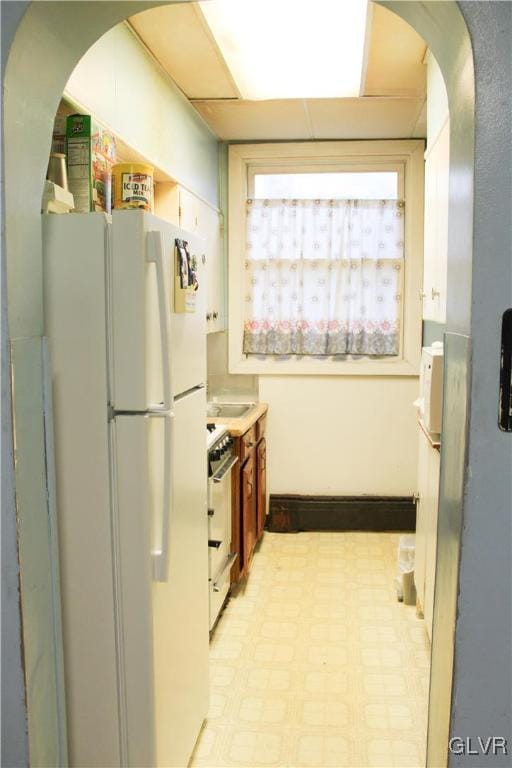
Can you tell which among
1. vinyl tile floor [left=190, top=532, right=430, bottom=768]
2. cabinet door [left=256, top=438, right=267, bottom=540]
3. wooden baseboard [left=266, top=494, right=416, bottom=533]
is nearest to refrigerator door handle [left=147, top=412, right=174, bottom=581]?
vinyl tile floor [left=190, top=532, right=430, bottom=768]

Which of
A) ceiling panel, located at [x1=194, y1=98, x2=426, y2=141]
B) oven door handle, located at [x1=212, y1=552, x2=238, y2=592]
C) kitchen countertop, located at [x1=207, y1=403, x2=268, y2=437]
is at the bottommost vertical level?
oven door handle, located at [x1=212, y1=552, x2=238, y2=592]

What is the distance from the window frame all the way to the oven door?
4.73 feet

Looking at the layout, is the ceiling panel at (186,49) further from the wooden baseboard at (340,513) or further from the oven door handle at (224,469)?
→ the wooden baseboard at (340,513)

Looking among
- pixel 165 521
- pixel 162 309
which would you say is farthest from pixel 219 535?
pixel 162 309

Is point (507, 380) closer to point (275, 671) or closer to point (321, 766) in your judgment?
point (321, 766)

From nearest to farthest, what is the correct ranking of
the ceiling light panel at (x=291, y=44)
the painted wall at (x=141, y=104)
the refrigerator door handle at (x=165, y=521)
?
the refrigerator door handle at (x=165, y=521), the painted wall at (x=141, y=104), the ceiling light panel at (x=291, y=44)

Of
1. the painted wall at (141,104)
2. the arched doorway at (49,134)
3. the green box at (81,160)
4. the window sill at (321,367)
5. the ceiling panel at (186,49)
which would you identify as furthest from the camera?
the window sill at (321,367)

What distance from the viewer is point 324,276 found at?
4.84 meters

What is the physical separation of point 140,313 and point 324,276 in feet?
10.6

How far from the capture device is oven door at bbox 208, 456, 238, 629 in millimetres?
3065

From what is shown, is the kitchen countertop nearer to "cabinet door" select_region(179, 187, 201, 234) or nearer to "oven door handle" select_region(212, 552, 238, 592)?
"oven door handle" select_region(212, 552, 238, 592)

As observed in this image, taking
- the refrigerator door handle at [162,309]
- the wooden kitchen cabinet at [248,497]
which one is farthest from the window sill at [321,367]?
the refrigerator door handle at [162,309]

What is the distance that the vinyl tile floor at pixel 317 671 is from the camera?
247cm

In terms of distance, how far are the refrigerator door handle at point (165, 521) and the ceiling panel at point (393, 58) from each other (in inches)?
68.2
